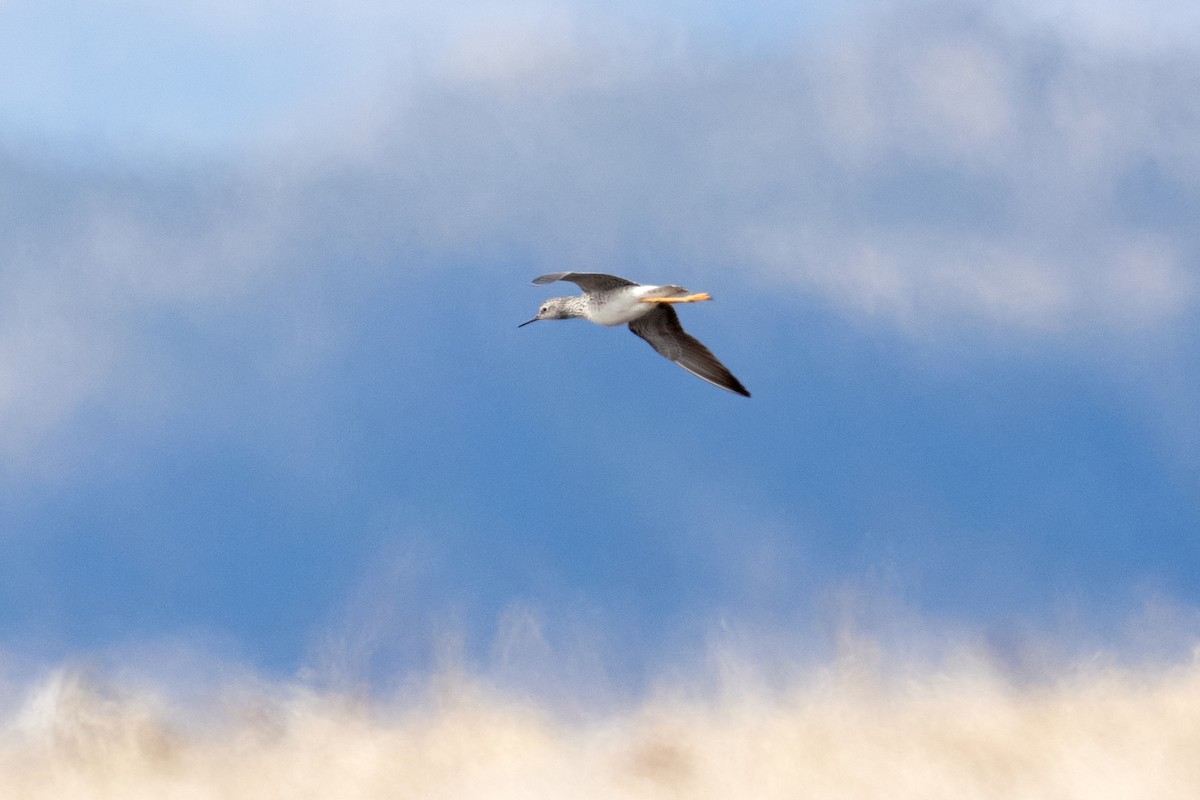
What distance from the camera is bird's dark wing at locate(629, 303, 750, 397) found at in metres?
21.1

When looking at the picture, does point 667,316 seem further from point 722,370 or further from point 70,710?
point 70,710

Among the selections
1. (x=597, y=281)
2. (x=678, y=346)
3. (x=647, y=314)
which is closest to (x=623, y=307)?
(x=597, y=281)

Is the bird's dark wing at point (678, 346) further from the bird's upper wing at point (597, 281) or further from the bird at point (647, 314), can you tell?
the bird's upper wing at point (597, 281)

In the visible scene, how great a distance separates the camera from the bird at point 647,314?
19.7 m

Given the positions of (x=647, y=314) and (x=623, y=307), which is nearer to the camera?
(x=623, y=307)

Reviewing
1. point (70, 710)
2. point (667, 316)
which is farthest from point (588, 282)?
point (70, 710)

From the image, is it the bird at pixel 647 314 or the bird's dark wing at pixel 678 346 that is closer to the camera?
the bird at pixel 647 314

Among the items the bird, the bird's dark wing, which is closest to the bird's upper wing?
the bird

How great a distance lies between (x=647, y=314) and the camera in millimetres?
21203

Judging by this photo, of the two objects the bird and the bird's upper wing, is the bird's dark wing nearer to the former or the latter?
the bird

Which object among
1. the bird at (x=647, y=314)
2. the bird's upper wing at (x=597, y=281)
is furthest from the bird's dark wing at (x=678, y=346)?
the bird's upper wing at (x=597, y=281)

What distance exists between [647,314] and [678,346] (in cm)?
70

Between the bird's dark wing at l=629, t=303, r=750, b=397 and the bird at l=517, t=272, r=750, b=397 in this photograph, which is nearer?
the bird at l=517, t=272, r=750, b=397

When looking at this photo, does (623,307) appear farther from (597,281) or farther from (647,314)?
(647,314)
